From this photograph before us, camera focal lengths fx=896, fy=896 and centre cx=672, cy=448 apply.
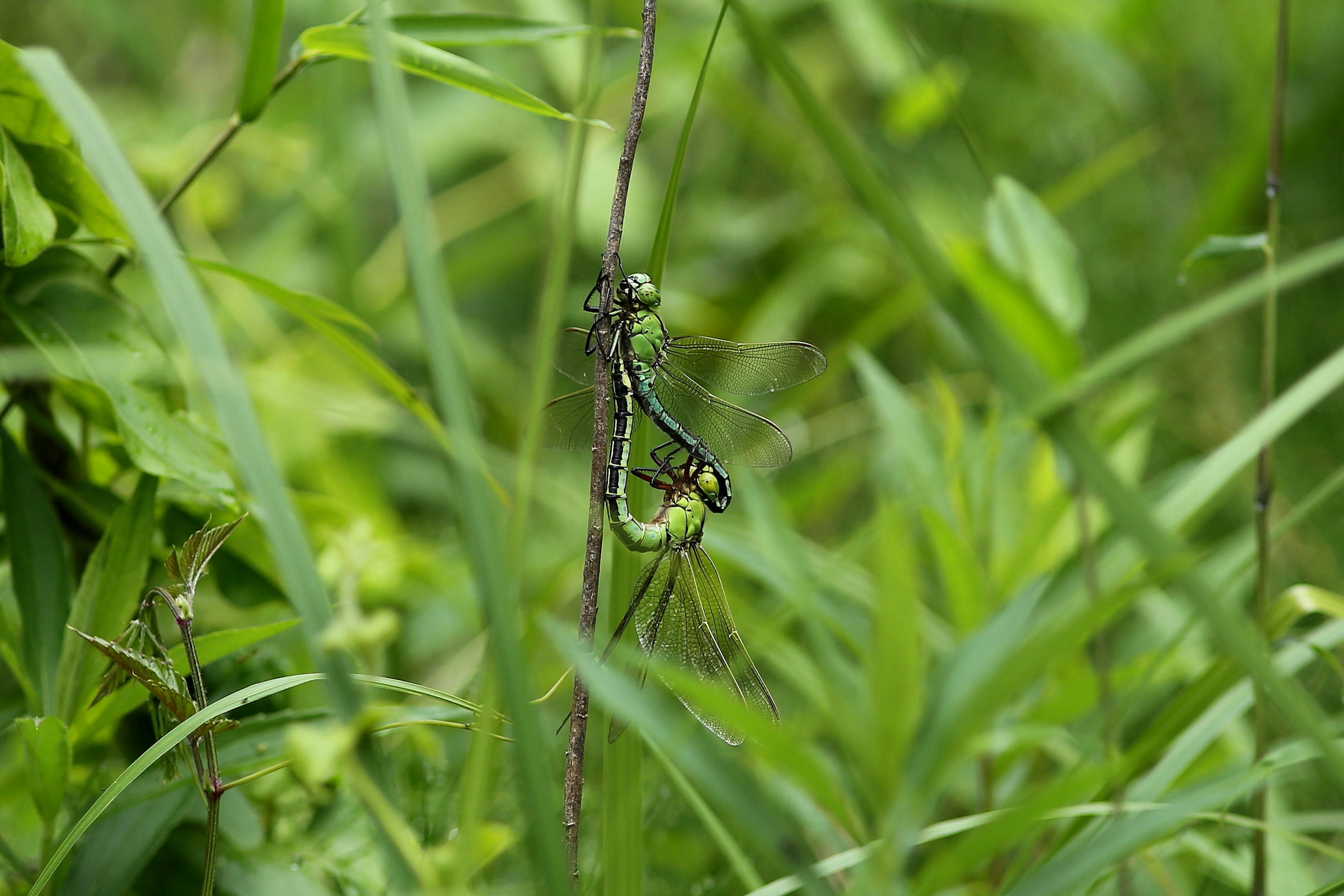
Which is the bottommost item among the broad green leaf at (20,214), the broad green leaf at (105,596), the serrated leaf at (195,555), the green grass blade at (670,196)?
the serrated leaf at (195,555)

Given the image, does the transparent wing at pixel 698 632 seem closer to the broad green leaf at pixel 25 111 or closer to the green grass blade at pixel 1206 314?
the green grass blade at pixel 1206 314

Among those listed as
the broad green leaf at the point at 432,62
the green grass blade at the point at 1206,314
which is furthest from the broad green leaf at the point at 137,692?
the green grass blade at the point at 1206,314

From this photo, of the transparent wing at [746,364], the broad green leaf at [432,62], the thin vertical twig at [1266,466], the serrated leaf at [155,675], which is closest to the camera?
the serrated leaf at [155,675]

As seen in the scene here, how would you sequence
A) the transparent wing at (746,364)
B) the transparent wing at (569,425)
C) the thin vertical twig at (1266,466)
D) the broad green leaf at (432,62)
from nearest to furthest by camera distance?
the broad green leaf at (432,62), the thin vertical twig at (1266,466), the transparent wing at (569,425), the transparent wing at (746,364)

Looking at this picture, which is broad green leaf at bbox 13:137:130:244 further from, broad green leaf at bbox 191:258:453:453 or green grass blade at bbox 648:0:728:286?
green grass blade at bbox 648:0:728:286

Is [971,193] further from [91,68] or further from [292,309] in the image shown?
[91,68]

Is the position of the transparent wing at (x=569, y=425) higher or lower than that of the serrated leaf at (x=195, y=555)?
higher

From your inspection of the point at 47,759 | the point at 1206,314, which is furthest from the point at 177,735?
the point at 1206,314
